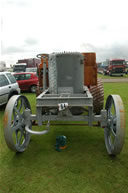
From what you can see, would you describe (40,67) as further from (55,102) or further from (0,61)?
(0,61)

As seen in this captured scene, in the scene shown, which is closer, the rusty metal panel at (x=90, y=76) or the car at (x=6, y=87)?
the rusty metal panel at (x=90, y=76)

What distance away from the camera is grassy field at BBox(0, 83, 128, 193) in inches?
107

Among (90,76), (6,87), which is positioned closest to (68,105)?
(90,76)

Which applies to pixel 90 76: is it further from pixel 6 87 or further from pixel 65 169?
pixel 6 87

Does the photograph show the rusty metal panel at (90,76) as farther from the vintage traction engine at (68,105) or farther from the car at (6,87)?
the car at (6,87)

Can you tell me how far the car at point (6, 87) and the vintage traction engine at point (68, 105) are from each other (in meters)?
2.20

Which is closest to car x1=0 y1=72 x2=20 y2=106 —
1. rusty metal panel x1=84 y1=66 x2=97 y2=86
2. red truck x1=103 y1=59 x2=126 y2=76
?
rusty metal panel x1=84 y1=66 x2=97 y2=86

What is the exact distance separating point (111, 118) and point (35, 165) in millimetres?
1804

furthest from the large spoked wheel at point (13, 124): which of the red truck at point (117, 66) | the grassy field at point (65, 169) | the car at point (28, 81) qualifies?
the red truck at point (117, 66)

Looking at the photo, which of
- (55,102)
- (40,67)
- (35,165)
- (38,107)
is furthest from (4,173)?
(40,67)

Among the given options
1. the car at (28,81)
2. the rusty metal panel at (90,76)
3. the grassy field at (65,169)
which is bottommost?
the grassy field at (65,169)

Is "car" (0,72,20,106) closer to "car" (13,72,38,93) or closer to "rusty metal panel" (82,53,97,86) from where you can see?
"rusty metal panel" (82,53,97,86)

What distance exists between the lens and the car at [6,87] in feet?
22.9

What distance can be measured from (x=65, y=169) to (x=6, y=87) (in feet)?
16.7
